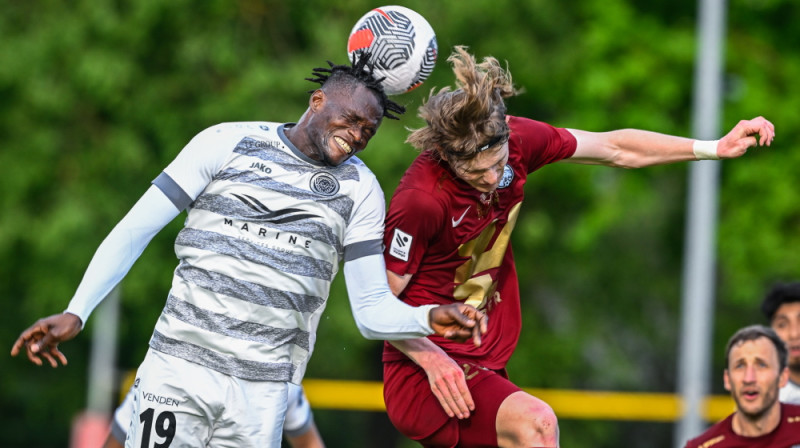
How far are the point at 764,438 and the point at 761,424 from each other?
0.07 meters

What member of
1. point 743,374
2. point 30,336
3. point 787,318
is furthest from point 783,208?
point 30,336

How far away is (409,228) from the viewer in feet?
14.8

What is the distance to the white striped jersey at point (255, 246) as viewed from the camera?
14.4 ft

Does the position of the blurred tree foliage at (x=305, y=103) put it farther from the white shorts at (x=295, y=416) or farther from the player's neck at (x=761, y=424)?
the player's neck at (x=761, y=424)

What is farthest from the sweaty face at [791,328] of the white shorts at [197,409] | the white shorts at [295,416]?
the white shorts at [197,409]

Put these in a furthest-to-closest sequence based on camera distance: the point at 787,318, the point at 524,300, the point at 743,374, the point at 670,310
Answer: the point at 670,310 → the point at 524,300 → the point at 787,318 → the point at 743,374

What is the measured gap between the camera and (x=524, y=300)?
14.7 m

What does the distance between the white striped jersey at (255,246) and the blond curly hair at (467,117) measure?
342 mm

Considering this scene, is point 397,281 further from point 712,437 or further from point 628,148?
point 712,437

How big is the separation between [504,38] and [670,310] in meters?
5.06

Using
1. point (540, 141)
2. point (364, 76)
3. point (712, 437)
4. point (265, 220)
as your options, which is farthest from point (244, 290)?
point (712, 437)

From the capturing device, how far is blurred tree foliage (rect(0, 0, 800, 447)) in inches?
493

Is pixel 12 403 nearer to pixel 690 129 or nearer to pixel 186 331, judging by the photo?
pixel 690 129

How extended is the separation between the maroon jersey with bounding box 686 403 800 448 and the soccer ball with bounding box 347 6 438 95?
2.29 m
